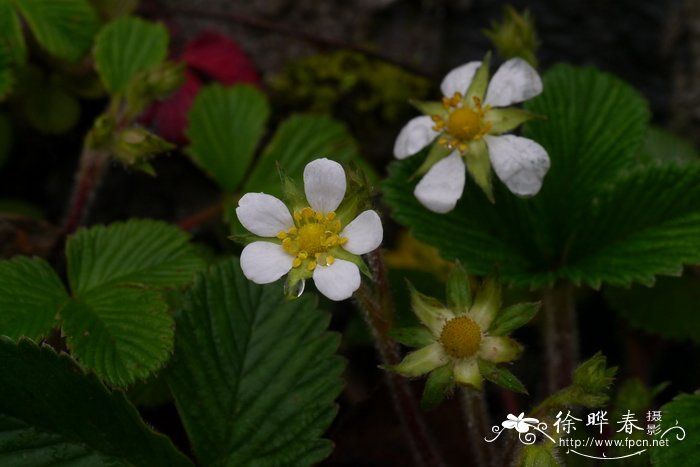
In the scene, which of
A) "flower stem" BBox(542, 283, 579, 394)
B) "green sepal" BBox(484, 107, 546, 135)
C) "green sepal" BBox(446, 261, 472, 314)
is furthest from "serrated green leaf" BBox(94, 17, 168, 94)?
"flower stem" BBox(542, 283, 579, 394)

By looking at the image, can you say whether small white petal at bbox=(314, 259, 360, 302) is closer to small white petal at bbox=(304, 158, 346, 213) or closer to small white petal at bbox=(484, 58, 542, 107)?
small white petal at bbox=(304, 158, 346, 213)

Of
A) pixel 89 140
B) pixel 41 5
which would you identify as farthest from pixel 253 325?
pixel 41 5

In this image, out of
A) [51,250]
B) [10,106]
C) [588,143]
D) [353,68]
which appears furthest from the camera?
[353,68]

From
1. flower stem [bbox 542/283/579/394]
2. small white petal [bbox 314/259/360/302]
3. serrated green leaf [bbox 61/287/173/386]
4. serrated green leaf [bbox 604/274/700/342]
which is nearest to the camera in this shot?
small white petal [bbox 314/259/360/302]

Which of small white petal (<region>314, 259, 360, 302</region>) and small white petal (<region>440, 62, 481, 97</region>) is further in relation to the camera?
small white petal (<region>440, 62, 481, 97</region>)

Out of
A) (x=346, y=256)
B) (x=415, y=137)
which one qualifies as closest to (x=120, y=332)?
(x=346, y=256)

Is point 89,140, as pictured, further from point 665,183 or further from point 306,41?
point 665,183

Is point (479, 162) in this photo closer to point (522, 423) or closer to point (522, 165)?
point (522, 165)

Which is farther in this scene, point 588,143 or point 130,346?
point 588,143
